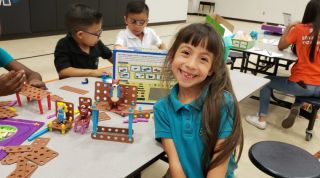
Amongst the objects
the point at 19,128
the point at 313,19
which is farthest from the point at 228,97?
the point at 313,19

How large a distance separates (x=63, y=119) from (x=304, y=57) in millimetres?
2300

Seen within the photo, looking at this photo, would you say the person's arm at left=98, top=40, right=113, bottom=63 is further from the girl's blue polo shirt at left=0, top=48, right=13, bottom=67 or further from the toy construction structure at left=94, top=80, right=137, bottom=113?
the toy construction structure at left=94, top=80, right=137, bottom=113

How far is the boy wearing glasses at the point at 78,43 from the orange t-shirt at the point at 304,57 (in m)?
1.82

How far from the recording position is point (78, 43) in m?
2.04

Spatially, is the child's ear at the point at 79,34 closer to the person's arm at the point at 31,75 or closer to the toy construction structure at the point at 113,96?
the person's arm at the point at 31,75

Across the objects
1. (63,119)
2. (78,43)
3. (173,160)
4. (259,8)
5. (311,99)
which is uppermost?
(259,8)

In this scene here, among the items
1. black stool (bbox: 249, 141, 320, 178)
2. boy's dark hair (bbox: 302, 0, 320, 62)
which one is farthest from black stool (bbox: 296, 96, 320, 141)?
black stool (bbox: 249, 141, 320, 178)

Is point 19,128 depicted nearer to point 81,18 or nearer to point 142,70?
point 142,70

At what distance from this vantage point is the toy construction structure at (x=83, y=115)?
1232 millimetres

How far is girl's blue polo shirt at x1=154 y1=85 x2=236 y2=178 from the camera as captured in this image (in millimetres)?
1171

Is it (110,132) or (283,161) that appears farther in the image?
(283,161)

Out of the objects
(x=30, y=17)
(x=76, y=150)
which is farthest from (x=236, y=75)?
(x=30, y=17)

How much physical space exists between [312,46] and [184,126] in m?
1.98

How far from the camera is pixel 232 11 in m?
11.8
